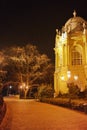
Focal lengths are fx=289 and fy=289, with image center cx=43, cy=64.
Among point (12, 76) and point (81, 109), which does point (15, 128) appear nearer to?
point (81, 109)

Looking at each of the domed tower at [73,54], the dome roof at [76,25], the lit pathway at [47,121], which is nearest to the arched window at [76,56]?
the domed tower at [73,54]

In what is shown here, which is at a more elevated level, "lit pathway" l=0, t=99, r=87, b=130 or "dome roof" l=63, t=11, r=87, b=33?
"dome roof" l=63, t=11, r=87, b=33

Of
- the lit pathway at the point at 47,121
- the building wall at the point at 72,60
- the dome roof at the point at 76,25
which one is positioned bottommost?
the lit pathway at the point at 47,121

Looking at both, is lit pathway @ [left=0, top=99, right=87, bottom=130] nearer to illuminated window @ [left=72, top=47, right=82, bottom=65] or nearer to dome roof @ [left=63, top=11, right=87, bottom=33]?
illuminated window @ [left=72, top=47, right=82, bottom=65]

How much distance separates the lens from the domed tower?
51.0m

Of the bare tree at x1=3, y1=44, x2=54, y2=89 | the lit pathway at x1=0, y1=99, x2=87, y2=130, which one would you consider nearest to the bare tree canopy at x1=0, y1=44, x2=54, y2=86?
the bare tree at x1=3, y1=44, x2=54, y2=89

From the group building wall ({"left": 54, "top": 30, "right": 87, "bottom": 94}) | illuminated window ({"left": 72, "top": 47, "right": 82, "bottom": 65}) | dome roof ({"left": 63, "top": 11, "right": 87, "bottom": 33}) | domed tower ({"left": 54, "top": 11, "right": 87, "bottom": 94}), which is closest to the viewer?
building wall ({"left": 54, "top": 30, "right": 87, "bottom": 94})

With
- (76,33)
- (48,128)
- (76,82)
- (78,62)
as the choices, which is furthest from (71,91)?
(48,128)

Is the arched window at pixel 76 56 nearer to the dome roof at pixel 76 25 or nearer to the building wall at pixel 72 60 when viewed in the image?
the building wall at pixel 72 60

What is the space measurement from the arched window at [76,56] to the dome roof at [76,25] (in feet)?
11.5

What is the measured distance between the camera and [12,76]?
6197 centimetres

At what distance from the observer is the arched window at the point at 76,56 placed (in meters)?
52.3

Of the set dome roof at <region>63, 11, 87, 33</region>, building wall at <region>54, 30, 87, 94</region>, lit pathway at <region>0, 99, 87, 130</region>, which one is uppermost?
dome roof at <region>63, 11, 87, 33</region>

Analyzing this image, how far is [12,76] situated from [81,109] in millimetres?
39366
